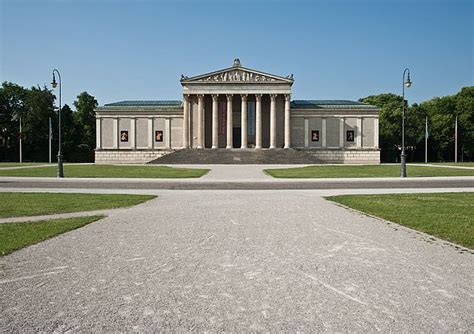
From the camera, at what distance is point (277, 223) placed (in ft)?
37.8

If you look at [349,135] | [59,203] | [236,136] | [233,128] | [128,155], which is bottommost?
[59,203]

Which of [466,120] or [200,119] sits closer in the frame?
[200,119]


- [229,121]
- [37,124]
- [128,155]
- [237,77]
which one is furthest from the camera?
[37,124]

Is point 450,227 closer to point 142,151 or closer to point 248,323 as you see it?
point 248,323

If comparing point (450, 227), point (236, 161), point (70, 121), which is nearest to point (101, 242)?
point (450, 227)

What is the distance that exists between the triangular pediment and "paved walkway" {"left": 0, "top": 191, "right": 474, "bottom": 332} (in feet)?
222

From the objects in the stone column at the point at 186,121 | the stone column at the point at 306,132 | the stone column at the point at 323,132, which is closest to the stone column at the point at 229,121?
the stone column at the point at 186,121

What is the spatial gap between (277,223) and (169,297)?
6590 millimetres

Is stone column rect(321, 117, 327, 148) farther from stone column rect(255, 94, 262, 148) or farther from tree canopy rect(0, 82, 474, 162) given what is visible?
tree canopy rect(0, 82, 474, 162)

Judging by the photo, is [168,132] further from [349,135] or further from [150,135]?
[349,135]

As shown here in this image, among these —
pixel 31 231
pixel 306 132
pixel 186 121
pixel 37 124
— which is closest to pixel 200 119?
pixel 186 121

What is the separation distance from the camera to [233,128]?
3187 inches

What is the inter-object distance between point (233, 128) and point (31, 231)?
71.8 meters

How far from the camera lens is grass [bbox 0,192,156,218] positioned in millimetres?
13586
